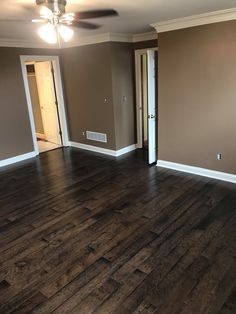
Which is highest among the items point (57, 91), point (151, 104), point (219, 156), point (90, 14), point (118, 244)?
point (90, 14)

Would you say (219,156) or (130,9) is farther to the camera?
(219,156)

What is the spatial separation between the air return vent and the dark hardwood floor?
138cm

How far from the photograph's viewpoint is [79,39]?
18.0 feet

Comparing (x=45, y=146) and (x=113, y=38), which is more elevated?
(x=113, y=38)

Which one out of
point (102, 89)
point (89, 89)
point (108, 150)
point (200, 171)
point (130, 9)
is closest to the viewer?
point (130, 9)

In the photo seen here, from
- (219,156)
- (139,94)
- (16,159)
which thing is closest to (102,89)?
(139,94)

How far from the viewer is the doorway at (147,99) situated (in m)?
4.62

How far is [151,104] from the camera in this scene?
15.8ft

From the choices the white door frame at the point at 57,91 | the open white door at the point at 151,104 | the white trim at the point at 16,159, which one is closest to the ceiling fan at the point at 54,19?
the open white door at the point at 151,104

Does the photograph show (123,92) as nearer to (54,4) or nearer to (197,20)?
(197,20)

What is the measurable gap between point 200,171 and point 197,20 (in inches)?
97.9

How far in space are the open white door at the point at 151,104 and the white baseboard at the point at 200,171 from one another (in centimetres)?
24

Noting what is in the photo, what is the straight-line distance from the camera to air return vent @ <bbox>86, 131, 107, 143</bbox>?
5.97 m

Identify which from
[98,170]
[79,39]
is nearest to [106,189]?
[98,170]
